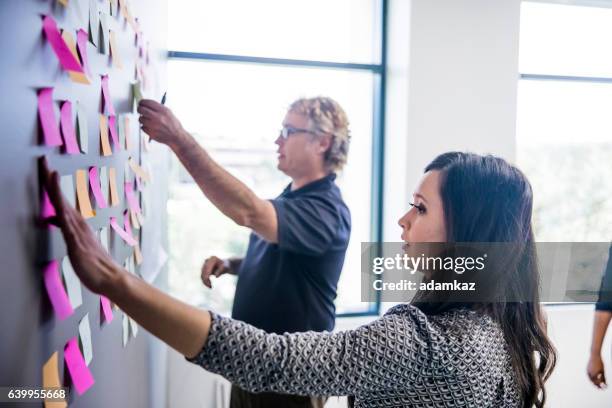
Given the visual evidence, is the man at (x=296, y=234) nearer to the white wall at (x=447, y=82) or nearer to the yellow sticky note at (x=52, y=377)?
the yellow sticky note at (x=52, y=377)

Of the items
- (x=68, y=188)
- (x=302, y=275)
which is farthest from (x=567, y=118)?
(x=68, y=188)

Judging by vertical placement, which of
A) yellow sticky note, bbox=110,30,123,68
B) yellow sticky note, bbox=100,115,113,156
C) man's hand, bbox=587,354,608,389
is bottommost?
man's hand, bbox=587,354,608,389

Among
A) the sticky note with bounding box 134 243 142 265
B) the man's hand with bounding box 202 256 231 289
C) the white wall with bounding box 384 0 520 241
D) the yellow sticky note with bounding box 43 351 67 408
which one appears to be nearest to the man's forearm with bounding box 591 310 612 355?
the white wall with bounding box 384 0 520 241

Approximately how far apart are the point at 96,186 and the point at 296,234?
29.1 inches

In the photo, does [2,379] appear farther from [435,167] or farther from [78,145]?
[435,167]

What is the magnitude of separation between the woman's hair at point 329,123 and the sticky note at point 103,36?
0.96m

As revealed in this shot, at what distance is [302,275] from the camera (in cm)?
159

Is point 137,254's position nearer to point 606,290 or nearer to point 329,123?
point 329,123

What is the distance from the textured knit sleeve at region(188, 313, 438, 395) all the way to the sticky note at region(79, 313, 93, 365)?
0.61 feet

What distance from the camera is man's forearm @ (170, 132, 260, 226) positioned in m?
1.07

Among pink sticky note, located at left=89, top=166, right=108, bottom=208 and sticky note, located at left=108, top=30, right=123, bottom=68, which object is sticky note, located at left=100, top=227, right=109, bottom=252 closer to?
pink sticky note, located at left=89, top=166, right=108, bottom=208

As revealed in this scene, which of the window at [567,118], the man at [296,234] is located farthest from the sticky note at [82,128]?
the window at [567,118]

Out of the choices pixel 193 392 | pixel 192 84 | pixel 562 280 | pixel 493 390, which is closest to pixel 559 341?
pixel 562 280

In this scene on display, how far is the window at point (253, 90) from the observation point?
256 centimetres
